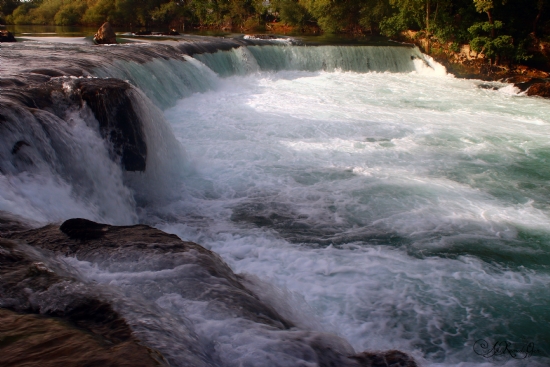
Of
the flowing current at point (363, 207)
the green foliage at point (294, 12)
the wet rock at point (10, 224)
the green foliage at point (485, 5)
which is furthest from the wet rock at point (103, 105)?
the green foliage at point (294, 12)

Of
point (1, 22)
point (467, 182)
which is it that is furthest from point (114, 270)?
point (1, 22)

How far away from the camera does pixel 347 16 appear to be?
28922 mm

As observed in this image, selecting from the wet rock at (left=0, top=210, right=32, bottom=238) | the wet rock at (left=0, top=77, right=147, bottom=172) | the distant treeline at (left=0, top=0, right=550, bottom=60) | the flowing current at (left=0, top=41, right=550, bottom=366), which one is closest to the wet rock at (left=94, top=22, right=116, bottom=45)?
the flowing current at (left=0, top=41, right=550, bottom=366)

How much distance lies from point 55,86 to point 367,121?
6.95 m

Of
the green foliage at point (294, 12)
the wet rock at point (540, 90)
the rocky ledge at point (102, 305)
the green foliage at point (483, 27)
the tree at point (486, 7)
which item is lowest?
the wet rock at point (540, 90)

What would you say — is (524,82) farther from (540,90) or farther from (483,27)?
(483,27)

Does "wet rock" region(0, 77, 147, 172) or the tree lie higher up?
the tree

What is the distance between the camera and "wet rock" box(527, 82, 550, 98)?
14812 millimetres

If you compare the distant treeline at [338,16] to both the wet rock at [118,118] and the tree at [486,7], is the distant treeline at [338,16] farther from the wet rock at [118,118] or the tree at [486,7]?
the wet rock at [118,118]

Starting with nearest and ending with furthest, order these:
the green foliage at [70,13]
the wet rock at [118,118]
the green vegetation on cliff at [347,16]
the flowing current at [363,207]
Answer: the flowing current at [363,207], the wet rock at [118,118], the green vegetation on cliff at [347,16], the green foliage at [70,13]

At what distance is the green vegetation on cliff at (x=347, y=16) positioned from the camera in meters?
18.2

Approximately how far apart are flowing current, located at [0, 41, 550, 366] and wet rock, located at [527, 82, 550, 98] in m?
2.30

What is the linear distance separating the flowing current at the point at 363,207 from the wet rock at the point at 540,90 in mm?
2304

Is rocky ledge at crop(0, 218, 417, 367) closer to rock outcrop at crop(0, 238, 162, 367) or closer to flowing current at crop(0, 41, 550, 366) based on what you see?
rock outcrop at crop(0, 238, 162, 367)
